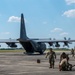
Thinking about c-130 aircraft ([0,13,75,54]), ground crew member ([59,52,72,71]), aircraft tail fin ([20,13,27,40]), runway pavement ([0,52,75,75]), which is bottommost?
runway pavement ([0,52,75,75])

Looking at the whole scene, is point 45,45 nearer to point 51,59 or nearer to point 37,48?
point 37,48

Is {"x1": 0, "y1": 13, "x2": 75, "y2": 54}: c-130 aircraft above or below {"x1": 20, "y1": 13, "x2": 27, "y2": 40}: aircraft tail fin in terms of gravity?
below

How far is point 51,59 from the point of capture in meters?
26.6

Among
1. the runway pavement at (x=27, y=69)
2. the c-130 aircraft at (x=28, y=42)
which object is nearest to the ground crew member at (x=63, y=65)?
the runway pavement at (x=27, y=69)

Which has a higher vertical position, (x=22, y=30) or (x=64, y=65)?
(x=22, y=30)

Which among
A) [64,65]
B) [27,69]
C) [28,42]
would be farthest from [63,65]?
[28,42]

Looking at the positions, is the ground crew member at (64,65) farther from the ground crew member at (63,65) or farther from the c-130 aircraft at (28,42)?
the c-130 aircraft at (28,42)

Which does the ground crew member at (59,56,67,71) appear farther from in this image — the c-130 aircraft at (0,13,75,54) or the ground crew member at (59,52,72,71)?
the c-130 aircraft at (0,13,75,54)

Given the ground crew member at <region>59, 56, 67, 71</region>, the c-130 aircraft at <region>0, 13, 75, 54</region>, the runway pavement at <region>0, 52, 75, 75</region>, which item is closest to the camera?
the runway pavement at <region>0, 52, 75, 75</region>

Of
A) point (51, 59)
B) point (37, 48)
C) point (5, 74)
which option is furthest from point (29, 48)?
point (5, 74)

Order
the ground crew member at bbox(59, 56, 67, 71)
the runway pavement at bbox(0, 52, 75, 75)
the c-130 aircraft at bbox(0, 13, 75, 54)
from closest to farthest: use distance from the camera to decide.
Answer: the runway pavement at bbox(0, 52, 75, 75), the ground crew member at bbox(59, 56, 67, 71), the c-130 aircraft at bbox(0, 13, 75, 54)

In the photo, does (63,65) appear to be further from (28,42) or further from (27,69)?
(28,42)

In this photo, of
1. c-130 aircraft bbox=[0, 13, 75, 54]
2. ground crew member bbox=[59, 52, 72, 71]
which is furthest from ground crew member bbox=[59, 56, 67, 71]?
c-130 aircraft bbox=[0, 13, 75, 54]

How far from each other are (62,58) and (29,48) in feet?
148
